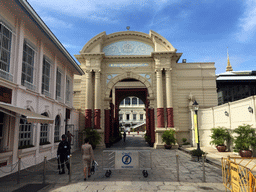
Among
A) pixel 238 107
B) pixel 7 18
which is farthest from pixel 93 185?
pixel 238 107

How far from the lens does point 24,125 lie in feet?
34.2

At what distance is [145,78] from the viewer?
21250mm

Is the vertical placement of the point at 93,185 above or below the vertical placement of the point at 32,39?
below

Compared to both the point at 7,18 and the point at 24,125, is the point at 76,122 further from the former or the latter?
the point at 7,18

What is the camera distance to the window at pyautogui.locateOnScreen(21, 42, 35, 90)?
1044 cm

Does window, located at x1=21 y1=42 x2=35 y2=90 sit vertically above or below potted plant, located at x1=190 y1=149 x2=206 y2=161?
above

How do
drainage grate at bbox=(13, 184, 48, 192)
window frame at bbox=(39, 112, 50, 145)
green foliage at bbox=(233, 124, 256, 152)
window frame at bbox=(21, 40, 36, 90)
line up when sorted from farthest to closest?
window frame at bbox=(39, 112, 50, 145) < green foliage at bbox=(233, 124, 256, 152) < window frame at bbox=(21, 40, 36, 90) < drainage grate at bbox=(13, 184, 48, 192)

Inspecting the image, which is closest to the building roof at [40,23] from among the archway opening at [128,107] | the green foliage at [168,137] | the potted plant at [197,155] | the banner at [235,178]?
the archway opening at [128,107]

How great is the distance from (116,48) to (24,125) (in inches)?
550

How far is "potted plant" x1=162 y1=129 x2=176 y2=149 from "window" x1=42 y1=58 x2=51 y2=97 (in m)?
11.0

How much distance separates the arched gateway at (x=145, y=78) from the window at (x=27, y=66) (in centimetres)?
929

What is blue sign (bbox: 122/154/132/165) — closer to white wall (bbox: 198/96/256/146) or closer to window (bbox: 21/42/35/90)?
window (bbox: 21/42/35/90)

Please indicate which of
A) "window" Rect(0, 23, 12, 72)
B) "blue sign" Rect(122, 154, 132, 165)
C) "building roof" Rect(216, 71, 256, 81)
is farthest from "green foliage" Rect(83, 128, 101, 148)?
"building roof" Rect(216, 71, 256, 81)

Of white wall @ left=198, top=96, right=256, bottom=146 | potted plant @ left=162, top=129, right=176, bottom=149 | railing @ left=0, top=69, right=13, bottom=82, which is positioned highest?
railing @ left=0, top=69, right=13, bottom=82
